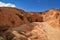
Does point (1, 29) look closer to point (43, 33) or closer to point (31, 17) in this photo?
point (43, 33)

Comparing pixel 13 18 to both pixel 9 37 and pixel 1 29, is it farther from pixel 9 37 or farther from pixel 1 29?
pixel 9 37

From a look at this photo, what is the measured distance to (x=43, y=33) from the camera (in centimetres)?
2573

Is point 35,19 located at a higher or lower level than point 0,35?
higher

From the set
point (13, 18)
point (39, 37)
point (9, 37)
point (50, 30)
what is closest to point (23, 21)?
point (13, 18)

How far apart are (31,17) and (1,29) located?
17173mm

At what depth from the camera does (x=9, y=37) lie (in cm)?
1992

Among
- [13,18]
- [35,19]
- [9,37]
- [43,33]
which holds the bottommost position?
[9,37]

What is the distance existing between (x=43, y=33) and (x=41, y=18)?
649 inches

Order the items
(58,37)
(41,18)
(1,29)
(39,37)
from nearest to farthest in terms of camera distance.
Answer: (1,29)
(39,37)
(58,37)
(41,18)

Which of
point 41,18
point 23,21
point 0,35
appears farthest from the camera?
point 41,18

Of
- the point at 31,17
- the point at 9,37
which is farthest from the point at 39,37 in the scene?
the point at 31,17

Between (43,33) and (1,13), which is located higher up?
(1,13)

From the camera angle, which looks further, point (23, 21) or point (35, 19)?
point (35, 19)

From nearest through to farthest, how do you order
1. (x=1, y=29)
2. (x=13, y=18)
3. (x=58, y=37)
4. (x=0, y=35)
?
(x=0, y=35)
(x=1, y=29)
(x=58, y=37)
(x=13, y=18)
